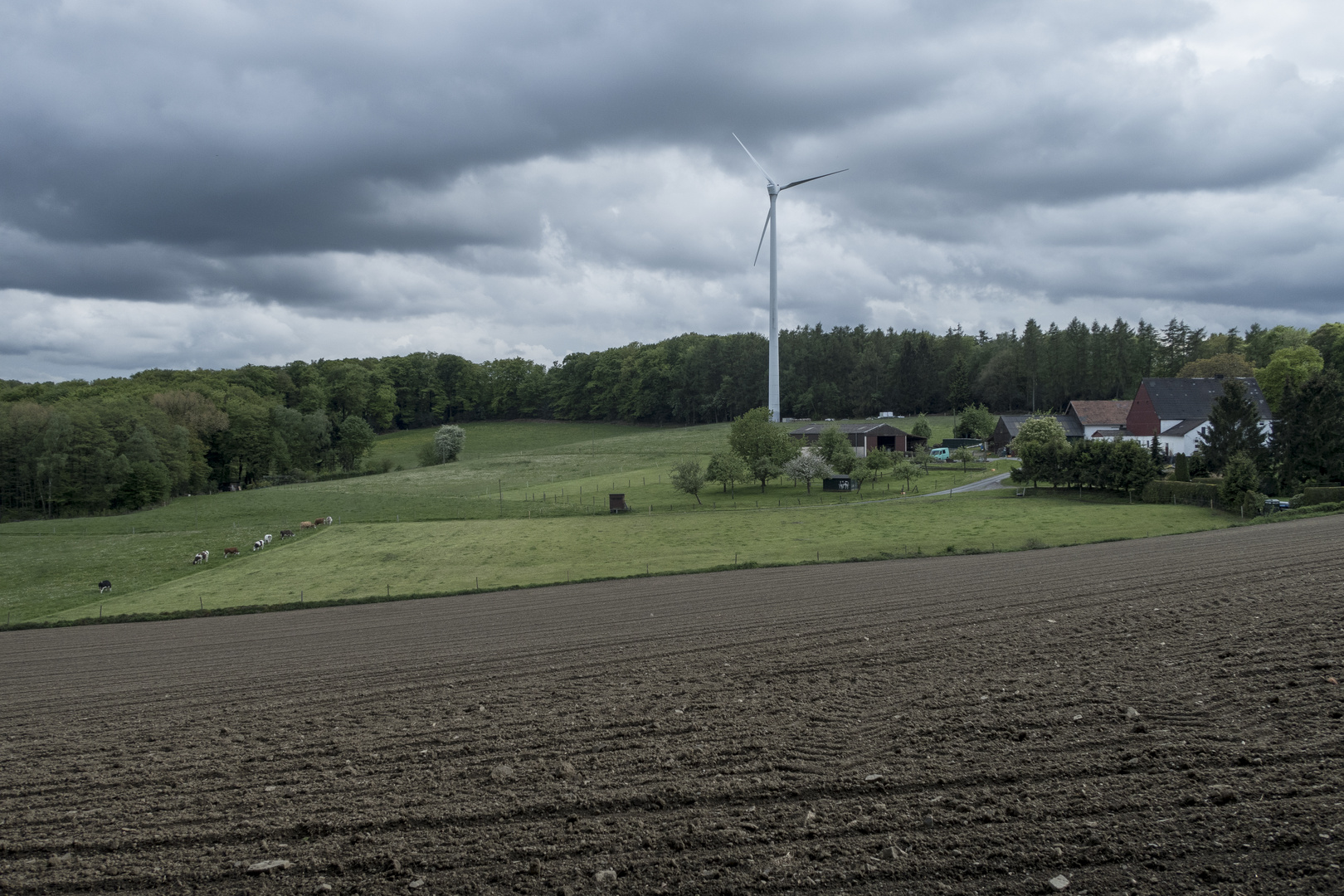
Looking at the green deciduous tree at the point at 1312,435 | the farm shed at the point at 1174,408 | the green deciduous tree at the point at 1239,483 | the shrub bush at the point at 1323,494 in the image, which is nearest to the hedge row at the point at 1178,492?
the green deciduous tree at the point at 1239,483

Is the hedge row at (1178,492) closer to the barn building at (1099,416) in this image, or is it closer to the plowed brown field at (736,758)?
the plowed brown field at (736,758)

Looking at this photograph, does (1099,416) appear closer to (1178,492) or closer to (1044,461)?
(1044,461)

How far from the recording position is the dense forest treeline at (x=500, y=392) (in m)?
89.9

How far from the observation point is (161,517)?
2958 inches

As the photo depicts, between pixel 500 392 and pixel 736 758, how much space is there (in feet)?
550

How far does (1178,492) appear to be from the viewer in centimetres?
5700

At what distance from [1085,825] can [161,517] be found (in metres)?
84.4

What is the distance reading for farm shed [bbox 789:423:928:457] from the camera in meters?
96.3

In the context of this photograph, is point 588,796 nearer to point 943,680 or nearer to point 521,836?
point 521,836

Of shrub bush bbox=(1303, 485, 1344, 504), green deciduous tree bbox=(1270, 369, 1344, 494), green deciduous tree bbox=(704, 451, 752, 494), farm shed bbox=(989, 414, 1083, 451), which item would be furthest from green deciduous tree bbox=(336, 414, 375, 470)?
shrub bush bbox=(1303, 485, 1344, 504)

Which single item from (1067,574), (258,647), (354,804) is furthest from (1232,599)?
(258,647)

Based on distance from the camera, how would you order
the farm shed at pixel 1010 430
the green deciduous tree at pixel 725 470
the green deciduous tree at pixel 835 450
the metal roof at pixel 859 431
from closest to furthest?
the green deciduous tree at pixel 725 470 < the green deciduous tree at pixel 835 450 < the metal roof at pixel 859 431 < the farm shed at pixel 1010 430

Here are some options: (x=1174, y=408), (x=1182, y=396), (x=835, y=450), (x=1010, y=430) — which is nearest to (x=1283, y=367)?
(x=1182, y=396)

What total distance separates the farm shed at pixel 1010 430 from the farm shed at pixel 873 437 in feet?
29.1
